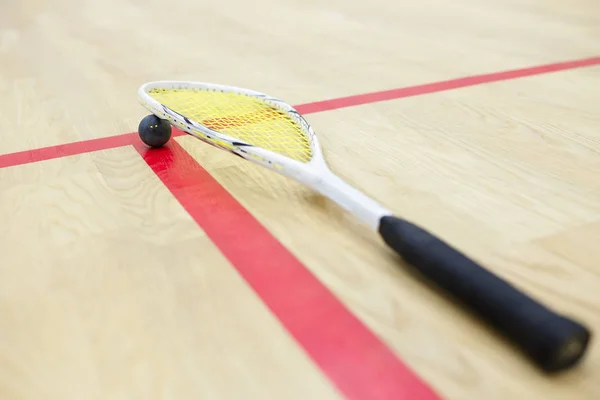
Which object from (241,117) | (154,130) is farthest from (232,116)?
(154,130)

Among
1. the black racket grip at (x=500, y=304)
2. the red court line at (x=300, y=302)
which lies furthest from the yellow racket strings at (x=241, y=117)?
the black racket grip at (x=500, y=304)

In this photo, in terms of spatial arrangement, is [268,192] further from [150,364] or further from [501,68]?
[501,68]

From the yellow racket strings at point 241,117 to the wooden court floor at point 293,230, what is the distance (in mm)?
61

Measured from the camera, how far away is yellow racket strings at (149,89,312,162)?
3.95 feet

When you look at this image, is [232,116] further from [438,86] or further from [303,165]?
[438,86]

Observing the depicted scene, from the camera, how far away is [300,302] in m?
0.81

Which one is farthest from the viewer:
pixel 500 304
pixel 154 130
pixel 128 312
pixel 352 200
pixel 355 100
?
pixel 355 100

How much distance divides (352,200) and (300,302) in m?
0.18

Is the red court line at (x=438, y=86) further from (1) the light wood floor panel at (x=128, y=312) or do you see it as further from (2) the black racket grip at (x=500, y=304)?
(2) the black racket grip at (x=500, y=304)

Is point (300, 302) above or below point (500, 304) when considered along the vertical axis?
below

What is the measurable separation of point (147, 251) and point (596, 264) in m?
0.62

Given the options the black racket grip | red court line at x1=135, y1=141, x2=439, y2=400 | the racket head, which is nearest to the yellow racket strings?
the racket head

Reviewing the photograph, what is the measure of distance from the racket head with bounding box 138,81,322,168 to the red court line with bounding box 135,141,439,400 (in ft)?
0.33

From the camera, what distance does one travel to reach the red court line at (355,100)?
1.27 m
